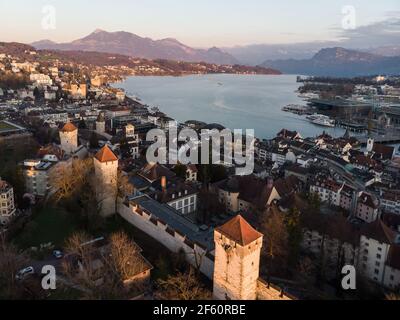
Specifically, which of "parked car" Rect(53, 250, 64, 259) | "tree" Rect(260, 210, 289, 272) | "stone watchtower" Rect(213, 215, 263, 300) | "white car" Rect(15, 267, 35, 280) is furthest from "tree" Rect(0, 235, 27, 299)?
"tree" Rect(260, 210, 289, 272)

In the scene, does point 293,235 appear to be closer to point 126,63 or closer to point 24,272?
point 24,272

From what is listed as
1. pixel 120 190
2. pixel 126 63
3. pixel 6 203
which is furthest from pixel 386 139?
pixel 126 63

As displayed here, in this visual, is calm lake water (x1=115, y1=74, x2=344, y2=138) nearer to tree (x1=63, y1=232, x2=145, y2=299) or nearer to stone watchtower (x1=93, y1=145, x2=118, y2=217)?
stone watchtower (x1=93, y1=145, x2=118, y2=217)

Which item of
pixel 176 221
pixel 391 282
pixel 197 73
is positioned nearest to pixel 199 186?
pixel 176 221

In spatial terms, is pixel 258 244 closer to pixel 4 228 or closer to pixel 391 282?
pixel 391 282
